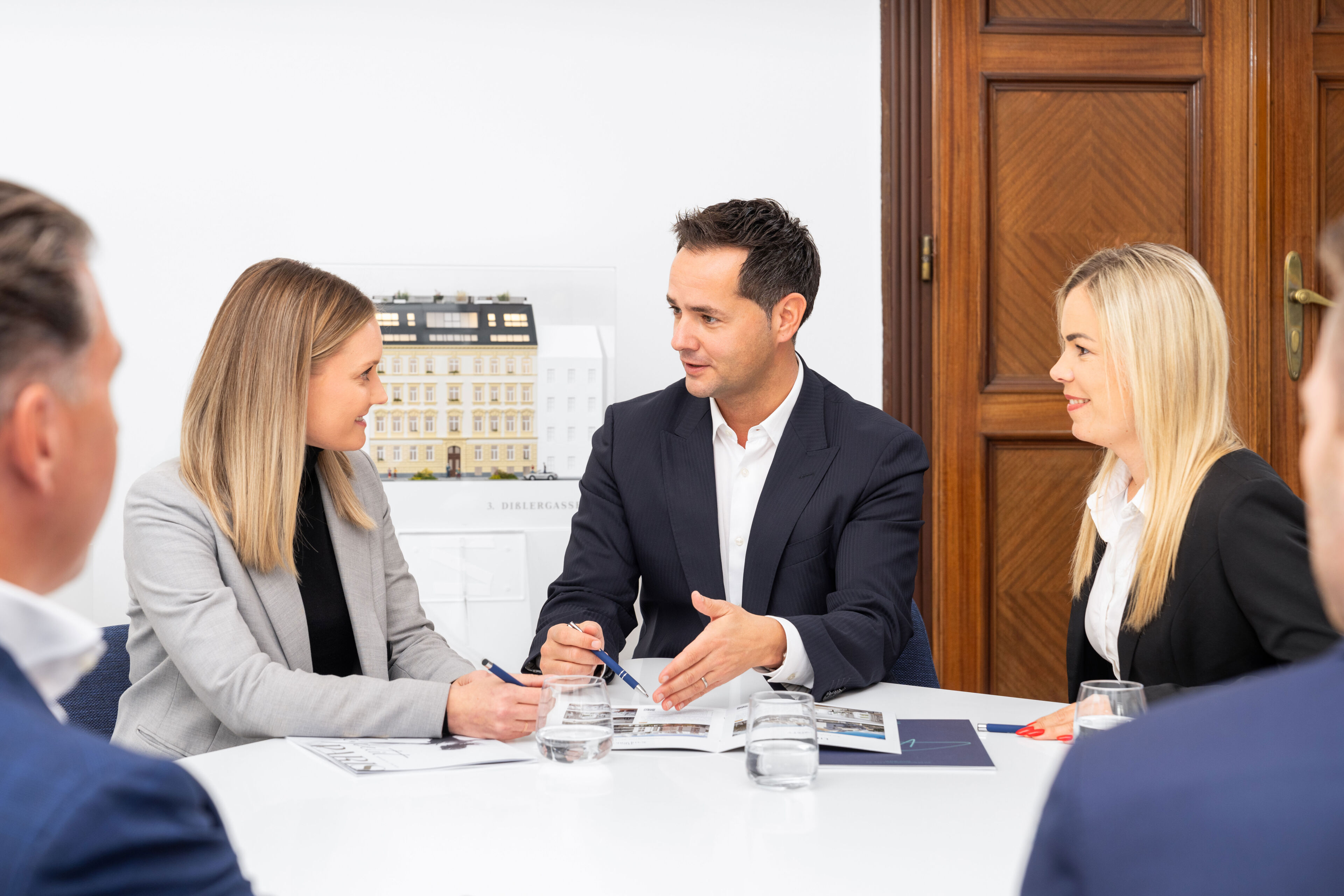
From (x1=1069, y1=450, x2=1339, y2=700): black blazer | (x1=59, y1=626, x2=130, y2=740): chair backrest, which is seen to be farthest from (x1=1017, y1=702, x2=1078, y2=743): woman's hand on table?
(x1=59, y1=626, x2=130, y2=740): chair backrest

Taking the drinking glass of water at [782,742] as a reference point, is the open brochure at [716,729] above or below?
below

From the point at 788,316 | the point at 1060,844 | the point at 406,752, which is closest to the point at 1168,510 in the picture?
the point at 788,316

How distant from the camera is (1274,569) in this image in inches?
66.0

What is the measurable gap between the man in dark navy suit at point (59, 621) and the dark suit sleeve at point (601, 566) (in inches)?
59.2

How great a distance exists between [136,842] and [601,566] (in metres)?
1.76

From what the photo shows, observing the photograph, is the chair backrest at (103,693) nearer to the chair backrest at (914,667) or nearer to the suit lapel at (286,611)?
the suit lapel at (286,611)

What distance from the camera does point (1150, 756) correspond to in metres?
0.54

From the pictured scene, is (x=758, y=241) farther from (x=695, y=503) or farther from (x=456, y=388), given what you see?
(x=456, y=388)

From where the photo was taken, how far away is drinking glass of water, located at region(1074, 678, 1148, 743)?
1.36m

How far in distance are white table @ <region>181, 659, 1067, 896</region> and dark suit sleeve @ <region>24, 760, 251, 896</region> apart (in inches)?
17.1

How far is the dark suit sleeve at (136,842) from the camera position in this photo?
1.85 feet

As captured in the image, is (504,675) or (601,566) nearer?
(504,675)

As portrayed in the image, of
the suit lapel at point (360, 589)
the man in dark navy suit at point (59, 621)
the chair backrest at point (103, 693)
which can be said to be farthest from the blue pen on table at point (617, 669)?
the man in dark navy suit at point (59, 621)

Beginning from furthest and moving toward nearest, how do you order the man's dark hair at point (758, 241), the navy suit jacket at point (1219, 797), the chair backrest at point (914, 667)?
the man's dark hair at point (758, 241) → the chair backrest at point (914, 667) → the navy suit jacket at point (1219, 797)
